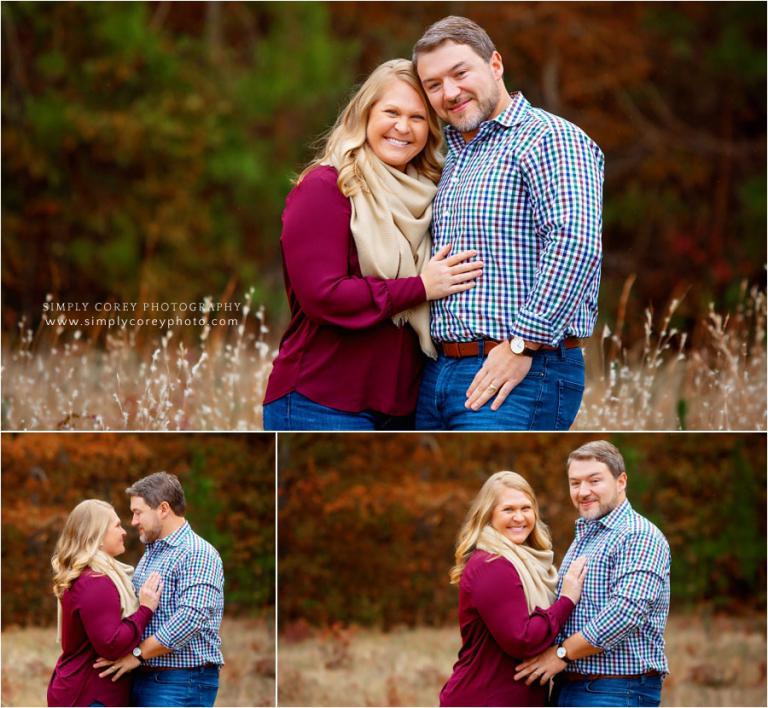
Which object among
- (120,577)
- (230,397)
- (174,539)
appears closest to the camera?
(120,577)

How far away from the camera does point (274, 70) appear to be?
14555mm

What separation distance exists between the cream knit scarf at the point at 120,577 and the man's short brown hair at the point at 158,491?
251mm

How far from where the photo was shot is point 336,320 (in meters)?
3.89

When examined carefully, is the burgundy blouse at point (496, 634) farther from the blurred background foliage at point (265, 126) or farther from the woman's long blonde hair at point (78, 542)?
the blurred background foliage at point (265, 126)

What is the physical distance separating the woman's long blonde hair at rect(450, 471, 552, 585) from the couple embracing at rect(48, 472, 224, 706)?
2.95ft

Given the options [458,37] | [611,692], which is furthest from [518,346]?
[611,692]

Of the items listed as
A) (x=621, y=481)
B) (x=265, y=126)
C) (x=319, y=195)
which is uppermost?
(x=265, y=126)

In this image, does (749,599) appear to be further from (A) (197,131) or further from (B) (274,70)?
(B) (274,70)

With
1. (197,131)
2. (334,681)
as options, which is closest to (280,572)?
(334,681)

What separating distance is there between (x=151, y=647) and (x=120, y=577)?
0.27 m

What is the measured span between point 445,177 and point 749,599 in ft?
11.1

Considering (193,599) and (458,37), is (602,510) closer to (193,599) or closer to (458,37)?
(193,599)

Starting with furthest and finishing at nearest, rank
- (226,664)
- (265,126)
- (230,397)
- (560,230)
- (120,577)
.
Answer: (265,126), (230,397), (226,664), (120,577), (560,230)

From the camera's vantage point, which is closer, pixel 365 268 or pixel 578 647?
pixel 578 647
